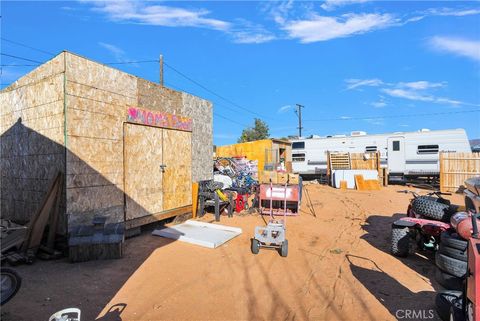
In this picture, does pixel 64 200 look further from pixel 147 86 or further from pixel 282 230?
pixel 282 230

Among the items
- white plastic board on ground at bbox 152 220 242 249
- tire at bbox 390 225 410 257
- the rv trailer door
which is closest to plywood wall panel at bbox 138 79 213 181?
white plastic board on ground at bbox 152 220 242 249

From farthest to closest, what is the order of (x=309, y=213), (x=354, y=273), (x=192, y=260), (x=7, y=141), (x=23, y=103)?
(x=309, y=213), (x=7, y=141), (x=23, y=103), (x=192, y=260), (x=354, y=273)

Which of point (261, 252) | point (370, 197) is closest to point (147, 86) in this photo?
point (261, 252)

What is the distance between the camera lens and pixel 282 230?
20.5 ft

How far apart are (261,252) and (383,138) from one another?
17783 millimetres

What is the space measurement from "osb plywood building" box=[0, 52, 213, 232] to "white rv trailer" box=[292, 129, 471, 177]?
53.3 feet

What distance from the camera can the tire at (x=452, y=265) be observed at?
4173 mm

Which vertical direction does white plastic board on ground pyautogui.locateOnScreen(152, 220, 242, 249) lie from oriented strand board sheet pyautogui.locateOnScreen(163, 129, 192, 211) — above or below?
below

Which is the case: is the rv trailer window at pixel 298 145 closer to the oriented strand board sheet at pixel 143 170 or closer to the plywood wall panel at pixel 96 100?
the oriented strand board sheet at pixel 143 170

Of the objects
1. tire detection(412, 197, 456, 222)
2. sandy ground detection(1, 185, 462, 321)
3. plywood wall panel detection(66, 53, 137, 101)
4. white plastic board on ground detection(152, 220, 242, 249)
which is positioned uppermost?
plywood wall panel detection(66, 53, 137, 101)

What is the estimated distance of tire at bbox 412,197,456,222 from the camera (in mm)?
6105

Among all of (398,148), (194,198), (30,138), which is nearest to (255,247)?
(194,198)

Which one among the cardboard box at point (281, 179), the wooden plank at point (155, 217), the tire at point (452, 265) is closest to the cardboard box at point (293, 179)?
the cardboard box at point (281, 179)

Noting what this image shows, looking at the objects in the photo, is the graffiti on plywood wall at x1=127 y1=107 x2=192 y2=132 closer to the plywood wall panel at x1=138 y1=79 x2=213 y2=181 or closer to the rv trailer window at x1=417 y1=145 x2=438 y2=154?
the plywood wall panel at x1=138 y1=79 x2=213 y2=181
